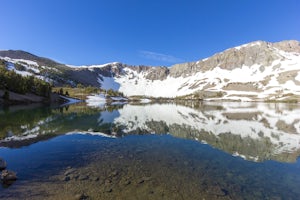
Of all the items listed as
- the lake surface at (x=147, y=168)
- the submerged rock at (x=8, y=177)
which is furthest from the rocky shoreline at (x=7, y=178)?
the lake surface at (x=147, y=168)

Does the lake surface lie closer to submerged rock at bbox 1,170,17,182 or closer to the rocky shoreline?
the rocky shoreline

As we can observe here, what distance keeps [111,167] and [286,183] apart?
1520cm

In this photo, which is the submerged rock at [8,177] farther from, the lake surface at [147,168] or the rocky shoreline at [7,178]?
the lake surface at [147,168]

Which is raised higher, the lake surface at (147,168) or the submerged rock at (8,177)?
the submerged rock at (8,177)

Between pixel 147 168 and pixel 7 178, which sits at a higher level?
pixel 7 178

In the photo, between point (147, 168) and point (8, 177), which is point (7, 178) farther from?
point (147, 168)

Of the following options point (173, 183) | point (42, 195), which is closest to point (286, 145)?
point (173, 183)

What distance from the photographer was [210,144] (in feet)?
108

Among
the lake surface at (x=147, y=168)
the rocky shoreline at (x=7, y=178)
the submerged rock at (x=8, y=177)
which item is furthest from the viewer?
the submerged rock at (x=8, y=177)

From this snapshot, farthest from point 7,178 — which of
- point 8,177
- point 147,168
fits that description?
point 147,168

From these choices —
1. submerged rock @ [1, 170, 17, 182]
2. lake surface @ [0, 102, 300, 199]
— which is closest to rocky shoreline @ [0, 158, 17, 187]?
submerged rock @ [1, 170, 17, 182]

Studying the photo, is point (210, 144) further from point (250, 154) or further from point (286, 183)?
point (286, 183)

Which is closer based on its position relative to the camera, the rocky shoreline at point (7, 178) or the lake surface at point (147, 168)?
the lake surface at point (147, 168)

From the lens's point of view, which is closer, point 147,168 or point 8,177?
point 8,177
